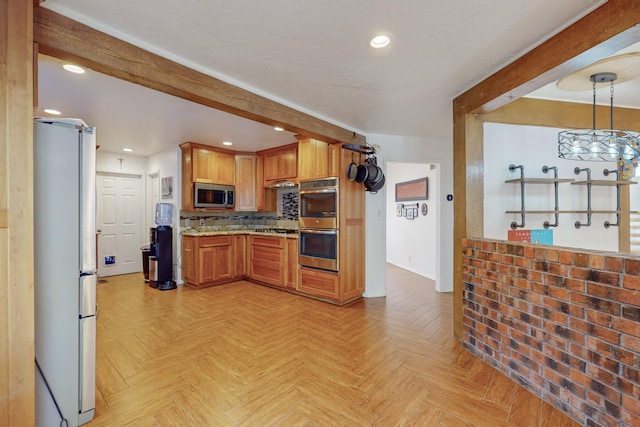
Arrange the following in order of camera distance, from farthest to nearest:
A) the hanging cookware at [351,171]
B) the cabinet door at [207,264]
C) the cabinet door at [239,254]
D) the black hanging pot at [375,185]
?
the cabinet door at [239,254]
the cabinet door at [207,264]
the black hanging pot at [375,185]
the hanging cookware at [351,171]

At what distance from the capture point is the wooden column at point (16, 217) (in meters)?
1.13

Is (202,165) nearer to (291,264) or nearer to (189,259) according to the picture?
(189,259)

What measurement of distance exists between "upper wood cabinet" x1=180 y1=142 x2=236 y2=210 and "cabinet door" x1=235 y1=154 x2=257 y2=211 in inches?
9.1

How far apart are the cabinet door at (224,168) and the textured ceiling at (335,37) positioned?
2118 mm

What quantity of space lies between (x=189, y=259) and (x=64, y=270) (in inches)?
118

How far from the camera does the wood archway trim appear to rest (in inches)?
54.3

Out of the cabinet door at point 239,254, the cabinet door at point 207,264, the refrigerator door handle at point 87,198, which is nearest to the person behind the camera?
the refrigerator door handle at point 87,198

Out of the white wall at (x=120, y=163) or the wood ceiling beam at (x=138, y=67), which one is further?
the white wall at (x=120, y=163)

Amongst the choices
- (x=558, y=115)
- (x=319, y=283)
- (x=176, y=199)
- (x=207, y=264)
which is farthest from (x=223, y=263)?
(x=558, y=115)

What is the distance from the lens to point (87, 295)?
5.07ft

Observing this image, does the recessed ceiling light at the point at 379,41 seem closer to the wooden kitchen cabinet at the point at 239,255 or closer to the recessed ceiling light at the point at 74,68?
the recessed ceiling light at the point at 74,68

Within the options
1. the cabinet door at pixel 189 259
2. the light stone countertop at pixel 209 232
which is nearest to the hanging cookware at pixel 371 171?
the light stone countertop at pixel 209 232

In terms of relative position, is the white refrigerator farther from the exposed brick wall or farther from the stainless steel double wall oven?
the exposed brick wall

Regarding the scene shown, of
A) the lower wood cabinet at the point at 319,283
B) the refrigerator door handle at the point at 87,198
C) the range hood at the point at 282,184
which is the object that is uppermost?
the range hood at the point at 282,184
